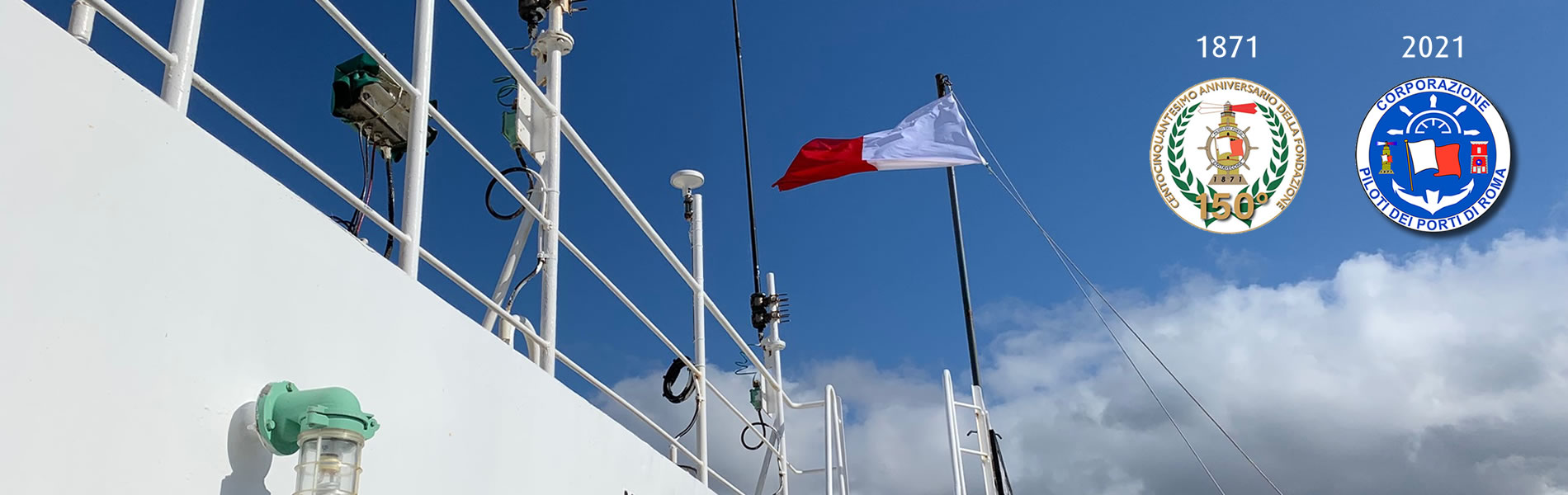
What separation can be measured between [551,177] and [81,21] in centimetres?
134

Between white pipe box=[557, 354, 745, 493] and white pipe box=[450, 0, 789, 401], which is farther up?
white pipe box=[450, 0, 789, 401]

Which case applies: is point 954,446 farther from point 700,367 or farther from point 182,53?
point 182,53

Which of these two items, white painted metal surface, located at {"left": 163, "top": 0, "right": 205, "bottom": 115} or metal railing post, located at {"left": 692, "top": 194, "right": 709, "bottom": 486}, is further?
metal railing post, located at {"left": 692, "top": 194, "right": 709, "bottom": 486}

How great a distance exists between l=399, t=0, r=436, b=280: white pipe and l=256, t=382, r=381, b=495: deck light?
0.65 m

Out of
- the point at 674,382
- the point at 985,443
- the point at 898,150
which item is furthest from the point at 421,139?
the point at 898,150

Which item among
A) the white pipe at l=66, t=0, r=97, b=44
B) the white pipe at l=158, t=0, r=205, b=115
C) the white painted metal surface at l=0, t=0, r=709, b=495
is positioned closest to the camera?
the white painted metal surface at l=0, t=0, r=709, b=495

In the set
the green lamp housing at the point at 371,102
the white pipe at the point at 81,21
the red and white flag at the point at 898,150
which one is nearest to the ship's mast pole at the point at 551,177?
the green lamp housing at the point at 371,102

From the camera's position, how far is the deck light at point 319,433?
146 cm

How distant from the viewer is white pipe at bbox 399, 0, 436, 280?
2203mm

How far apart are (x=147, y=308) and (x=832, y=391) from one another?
188 inches

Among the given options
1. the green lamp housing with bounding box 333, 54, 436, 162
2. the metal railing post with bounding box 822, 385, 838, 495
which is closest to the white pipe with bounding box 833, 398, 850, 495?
the metal railing post with bounding box 822, 385, 838, 495

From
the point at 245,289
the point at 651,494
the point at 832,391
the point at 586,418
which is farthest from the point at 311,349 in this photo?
the point at 832,391

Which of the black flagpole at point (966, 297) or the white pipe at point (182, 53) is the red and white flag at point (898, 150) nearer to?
the black flagpole at point (966, 297)

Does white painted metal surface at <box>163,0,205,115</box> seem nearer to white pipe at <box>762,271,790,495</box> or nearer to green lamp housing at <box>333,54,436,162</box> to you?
green lamp housing at <box>333,54,436,162</box>
